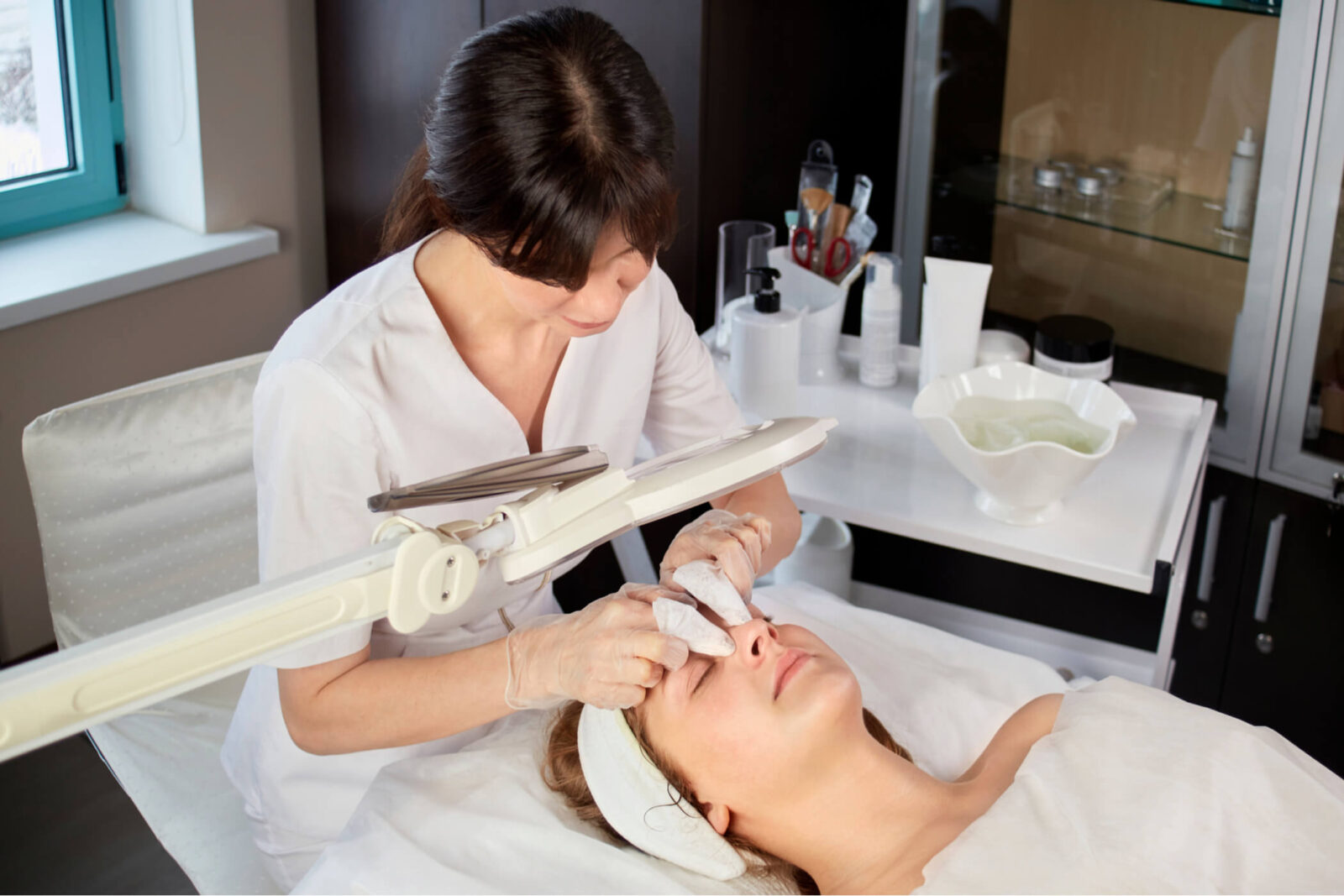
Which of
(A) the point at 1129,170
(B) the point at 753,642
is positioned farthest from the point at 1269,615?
(B) the point at 753,642

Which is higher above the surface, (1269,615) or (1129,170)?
(1129,170)

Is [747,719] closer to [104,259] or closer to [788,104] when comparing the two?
[788,104]

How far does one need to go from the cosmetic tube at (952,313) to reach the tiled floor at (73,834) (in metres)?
1.44

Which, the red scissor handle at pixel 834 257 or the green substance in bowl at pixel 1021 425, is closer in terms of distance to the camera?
the green substance in bowl at pixel 1021 425

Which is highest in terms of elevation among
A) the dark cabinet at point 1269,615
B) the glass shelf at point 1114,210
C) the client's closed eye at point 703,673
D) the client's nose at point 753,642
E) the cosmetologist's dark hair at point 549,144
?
the cosmetologist's dark hair at point 549,144

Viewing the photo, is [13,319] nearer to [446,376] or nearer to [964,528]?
[446,376]

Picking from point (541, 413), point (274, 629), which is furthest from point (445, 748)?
point (274, 629)

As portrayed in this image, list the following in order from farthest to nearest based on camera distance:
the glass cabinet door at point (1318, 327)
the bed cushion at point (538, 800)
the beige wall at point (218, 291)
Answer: the beige wall at point (218, 291) < the glass cabinet door at point (1318, 327) < the bed cushion at point (538, 800)

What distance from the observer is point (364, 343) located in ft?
4.07

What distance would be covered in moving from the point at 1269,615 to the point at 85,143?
90.7 inches

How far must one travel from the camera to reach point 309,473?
1.18 meters

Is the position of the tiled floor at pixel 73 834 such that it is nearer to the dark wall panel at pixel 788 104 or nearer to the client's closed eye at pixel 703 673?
the client's closed eye at pixel 703 673

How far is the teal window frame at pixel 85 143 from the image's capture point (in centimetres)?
226

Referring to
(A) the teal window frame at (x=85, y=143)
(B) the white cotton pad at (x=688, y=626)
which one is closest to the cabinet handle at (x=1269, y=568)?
(B) the white cotton pad at (x=688, y=626)
